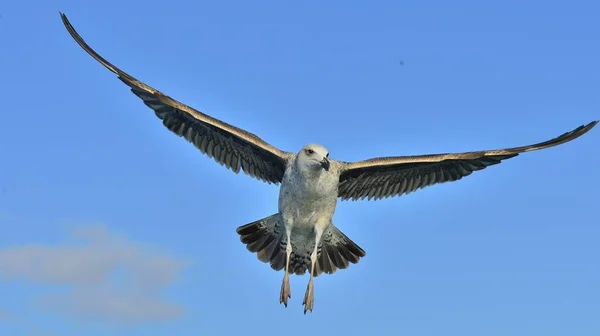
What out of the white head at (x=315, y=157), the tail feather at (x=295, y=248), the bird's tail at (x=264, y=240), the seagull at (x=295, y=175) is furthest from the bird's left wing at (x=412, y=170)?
the bird's tail at (x=264, y=240)

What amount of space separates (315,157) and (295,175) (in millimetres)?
566

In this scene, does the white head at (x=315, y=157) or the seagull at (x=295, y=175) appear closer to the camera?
the white head at (x=315, y=157)

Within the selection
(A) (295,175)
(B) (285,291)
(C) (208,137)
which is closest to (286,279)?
(B) (285,291)

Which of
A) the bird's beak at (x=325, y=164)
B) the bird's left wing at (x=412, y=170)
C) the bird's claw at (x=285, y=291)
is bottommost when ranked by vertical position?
the bird's claw at (x=285, y=291)

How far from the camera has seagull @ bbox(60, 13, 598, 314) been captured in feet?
47.6

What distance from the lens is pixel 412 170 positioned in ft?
52.2

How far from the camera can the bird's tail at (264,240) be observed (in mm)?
15930

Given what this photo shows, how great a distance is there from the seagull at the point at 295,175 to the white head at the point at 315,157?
0.24m

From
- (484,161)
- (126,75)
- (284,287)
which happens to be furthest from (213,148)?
(484,161)

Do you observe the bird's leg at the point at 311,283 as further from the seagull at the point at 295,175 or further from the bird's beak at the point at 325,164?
the bird's beak at the point at 325,164

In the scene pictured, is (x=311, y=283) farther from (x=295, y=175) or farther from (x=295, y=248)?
(x=295, y=175)

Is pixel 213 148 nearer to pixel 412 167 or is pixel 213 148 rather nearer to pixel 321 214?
pixel 321 214

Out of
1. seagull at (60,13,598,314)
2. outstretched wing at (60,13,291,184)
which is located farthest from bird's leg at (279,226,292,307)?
outstretched wing at (60,13,291,184)

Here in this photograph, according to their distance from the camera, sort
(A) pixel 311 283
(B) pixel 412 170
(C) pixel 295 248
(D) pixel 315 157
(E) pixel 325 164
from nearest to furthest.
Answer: (E) pixel 325 164, (D) pixel 315 157, (A) pixel 311 283, (C) pixel 295 248, (B) pixel 412 170
